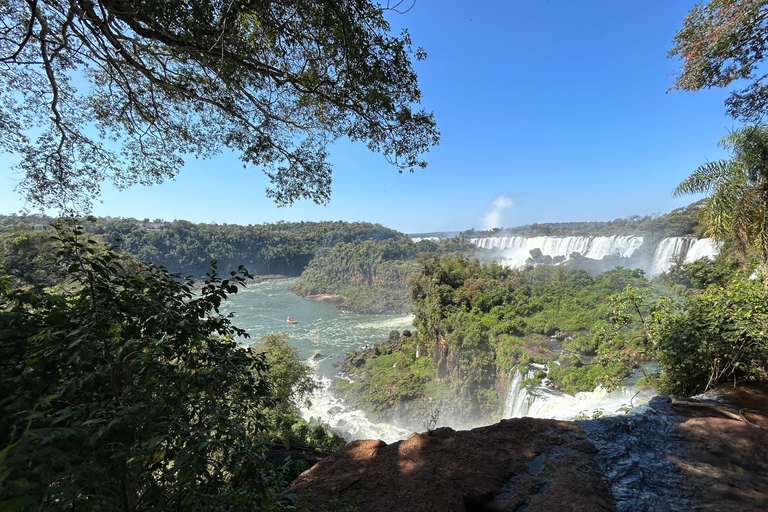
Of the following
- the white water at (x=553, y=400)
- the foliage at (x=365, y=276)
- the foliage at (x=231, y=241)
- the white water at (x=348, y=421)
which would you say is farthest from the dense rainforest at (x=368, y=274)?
the white water at (x=553, y=400)

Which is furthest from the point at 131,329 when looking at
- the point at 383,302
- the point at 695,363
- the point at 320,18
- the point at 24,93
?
the point at 383,302

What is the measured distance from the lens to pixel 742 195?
5086 millimetres

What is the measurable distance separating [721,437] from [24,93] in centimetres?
767

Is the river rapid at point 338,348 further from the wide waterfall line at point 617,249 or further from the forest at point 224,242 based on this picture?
the wide waterfall line at point 617,249

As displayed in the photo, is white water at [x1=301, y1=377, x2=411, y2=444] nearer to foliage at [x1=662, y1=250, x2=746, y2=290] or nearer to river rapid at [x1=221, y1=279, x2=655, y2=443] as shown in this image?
river rapid at [x1=221, y1=279, x2=655, y2=443]

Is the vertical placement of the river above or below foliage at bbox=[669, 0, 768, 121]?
below

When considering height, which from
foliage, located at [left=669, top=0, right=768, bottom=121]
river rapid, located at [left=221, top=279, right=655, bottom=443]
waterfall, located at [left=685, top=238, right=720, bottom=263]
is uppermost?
foliage, located at [left=669, top=0, right=768, bottom=121]

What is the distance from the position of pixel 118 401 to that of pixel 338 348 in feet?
88.6

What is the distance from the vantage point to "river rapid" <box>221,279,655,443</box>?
977 centimetres

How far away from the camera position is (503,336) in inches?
639

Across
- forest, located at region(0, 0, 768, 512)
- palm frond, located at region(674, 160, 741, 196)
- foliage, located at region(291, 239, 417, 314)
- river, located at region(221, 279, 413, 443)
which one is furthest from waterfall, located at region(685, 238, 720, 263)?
foliage, located at region(291, 239, 417, 314)

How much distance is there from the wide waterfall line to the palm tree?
18.6 feet

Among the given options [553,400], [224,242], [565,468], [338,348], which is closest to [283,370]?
[565,468]

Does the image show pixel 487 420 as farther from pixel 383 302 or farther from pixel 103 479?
pixel 383 302
